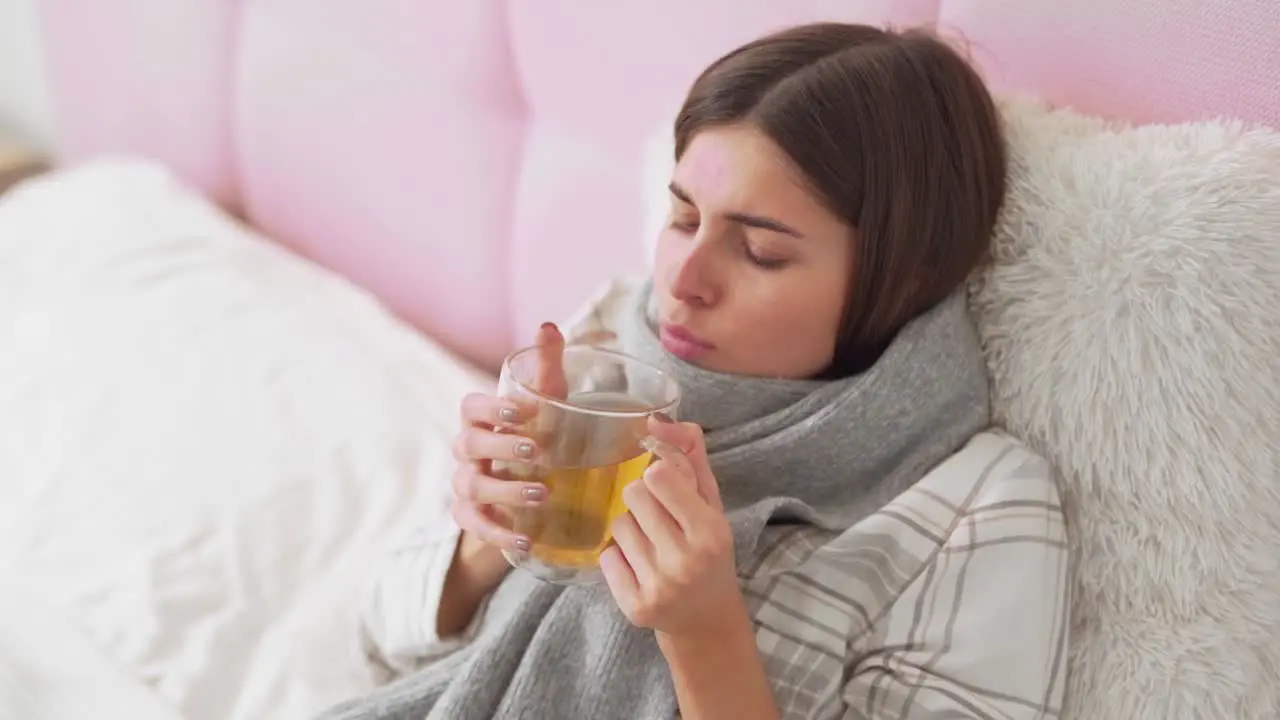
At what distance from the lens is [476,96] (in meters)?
1.36

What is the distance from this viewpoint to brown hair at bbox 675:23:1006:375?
84 centimetres

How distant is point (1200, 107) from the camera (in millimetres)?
859

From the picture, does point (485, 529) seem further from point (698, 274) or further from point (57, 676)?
point (57, 676)

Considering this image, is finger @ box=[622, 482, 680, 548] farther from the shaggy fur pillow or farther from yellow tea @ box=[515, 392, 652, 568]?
the shaggy fur pillow

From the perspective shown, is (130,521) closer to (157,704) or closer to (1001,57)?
(157,704)

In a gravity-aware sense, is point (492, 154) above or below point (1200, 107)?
below

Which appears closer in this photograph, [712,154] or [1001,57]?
[712,154]

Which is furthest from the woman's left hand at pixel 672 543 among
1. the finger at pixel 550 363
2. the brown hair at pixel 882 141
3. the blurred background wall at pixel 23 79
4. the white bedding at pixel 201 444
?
the blurred background wall at pixel 23 79

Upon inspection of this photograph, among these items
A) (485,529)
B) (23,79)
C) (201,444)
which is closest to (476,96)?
(201,444)

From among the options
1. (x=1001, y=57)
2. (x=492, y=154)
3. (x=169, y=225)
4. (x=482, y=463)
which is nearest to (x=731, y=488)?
(x=482, y=463)

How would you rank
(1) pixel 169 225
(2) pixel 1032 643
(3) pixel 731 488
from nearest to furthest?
(2) pixel 1032 643 < (3) pixel 731 488 < (1) pixel 169 225

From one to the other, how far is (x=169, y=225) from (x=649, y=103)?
74 centimetres

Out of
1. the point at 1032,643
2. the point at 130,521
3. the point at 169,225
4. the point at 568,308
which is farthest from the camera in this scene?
the point at 169,225

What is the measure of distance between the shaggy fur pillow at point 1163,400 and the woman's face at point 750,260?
0.16m
